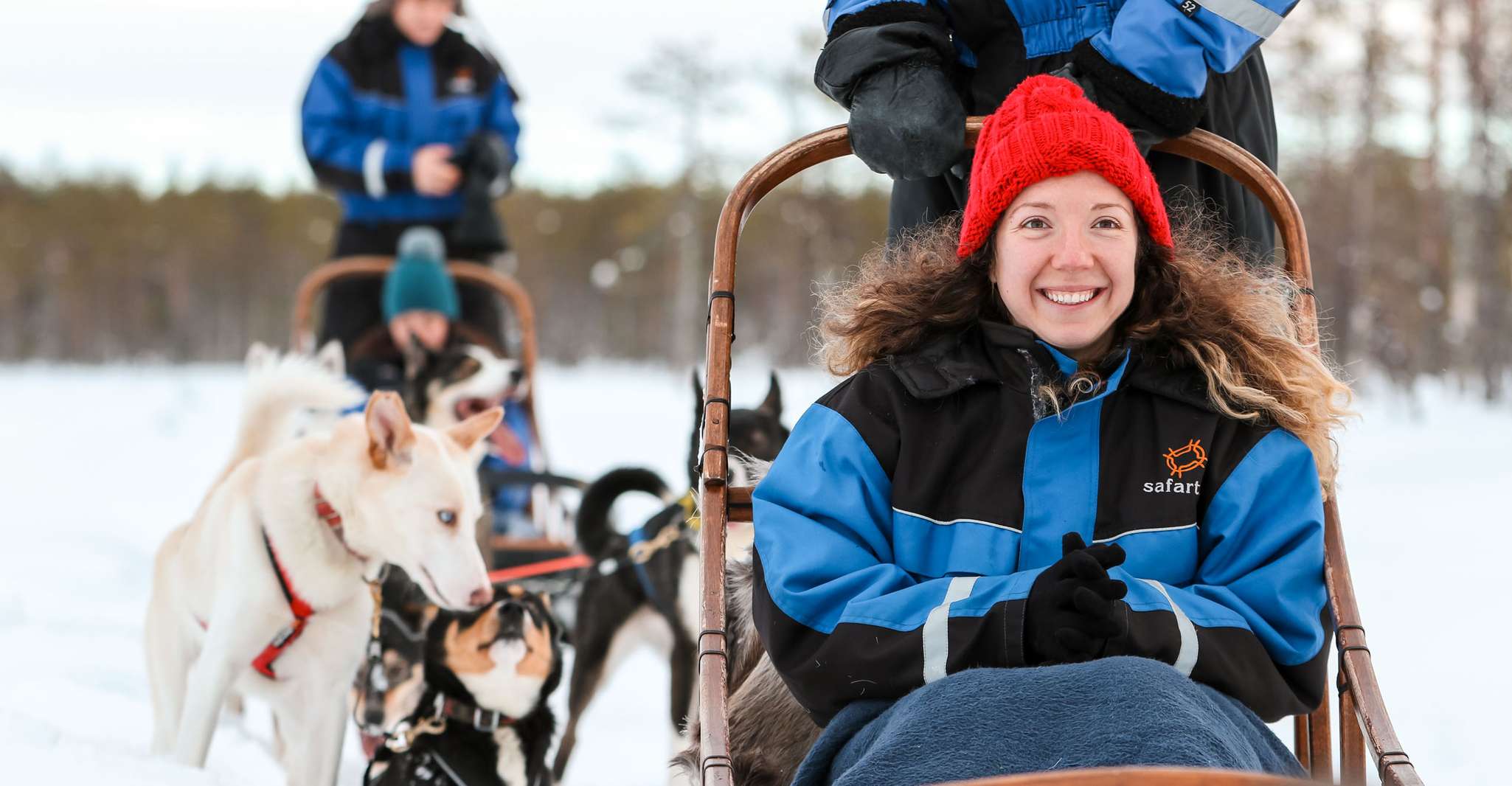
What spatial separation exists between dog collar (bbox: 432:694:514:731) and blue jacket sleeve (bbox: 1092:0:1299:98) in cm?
170

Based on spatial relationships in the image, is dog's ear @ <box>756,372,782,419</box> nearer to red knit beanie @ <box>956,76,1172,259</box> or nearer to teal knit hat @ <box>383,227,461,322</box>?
red knit beanie @ <box>956,76,1172,259</box>

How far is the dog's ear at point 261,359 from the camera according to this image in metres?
3.09

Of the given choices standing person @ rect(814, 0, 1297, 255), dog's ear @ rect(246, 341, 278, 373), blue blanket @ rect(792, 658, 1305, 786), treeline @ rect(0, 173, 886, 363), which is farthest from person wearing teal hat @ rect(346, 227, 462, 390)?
treeline @ rect(0, 173, 886, 363)

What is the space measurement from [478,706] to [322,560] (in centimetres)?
43

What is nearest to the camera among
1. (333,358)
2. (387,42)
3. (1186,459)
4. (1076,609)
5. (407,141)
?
(1076,609)

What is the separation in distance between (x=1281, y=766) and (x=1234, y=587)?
0.24 metres

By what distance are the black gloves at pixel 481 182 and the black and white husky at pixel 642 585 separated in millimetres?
1354

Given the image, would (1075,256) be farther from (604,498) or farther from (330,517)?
(604,498)

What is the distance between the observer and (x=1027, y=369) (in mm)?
1831

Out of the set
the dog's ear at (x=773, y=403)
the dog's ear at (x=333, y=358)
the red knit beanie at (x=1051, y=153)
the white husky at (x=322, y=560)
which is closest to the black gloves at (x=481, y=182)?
the dog's ear at (x=333, y=358)

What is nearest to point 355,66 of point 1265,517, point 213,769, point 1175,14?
point 213,769

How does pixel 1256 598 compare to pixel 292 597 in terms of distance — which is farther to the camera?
pixel 292 597

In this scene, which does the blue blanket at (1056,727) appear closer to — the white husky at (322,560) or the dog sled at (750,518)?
the dog sled at (750,518)

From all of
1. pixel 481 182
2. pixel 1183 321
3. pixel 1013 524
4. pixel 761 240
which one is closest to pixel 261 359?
pixel 481 182
